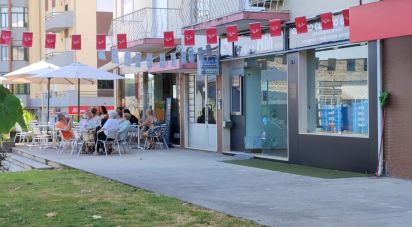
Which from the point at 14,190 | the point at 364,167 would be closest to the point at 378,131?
the point at 364,167

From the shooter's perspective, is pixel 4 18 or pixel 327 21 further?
pixel 4 18

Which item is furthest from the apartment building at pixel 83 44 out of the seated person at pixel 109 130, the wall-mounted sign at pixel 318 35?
the wall-mounted sign at pixel 318 35

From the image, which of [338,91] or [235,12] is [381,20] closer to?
[338,91]

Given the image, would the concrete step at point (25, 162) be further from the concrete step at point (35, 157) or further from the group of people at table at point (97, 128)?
the group of people at table at point (97, 128)

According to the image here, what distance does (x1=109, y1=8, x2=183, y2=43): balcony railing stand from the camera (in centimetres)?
2023

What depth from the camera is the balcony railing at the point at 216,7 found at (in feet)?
48.1

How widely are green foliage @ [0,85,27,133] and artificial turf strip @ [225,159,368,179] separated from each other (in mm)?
9161

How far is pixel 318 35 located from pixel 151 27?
9.28 meters

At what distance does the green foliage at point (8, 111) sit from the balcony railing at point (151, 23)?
17.1 meters

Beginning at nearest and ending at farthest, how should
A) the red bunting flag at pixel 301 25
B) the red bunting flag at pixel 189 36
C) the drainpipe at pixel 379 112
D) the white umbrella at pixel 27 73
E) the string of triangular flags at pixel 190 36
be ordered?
the drainpipe at pixel 379 112
the string of triangular flags at pixel 190 36
the red bunting flag at pixel 301 25
the red bunting flag at pixel 189 36
the white umbrella at pixel 27 73

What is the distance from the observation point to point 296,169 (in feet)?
42.7

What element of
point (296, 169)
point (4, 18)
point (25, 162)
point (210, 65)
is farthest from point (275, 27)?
point (4, 18)

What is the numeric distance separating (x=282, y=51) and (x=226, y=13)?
6.71 ft

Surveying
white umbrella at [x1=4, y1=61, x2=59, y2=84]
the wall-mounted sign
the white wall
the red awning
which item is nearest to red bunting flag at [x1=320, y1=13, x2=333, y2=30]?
the wall-mounted sign
